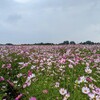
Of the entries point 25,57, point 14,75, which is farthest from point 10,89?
point 25,57

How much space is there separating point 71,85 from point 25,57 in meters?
7.25

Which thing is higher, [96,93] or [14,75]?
[96,93]

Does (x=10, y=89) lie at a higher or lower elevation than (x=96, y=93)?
lower

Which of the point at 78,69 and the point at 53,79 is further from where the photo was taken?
the point at 78,69

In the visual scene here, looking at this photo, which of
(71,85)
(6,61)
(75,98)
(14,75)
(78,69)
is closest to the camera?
(75,98)

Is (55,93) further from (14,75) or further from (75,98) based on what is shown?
(14,75)

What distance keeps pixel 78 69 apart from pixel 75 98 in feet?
15.8

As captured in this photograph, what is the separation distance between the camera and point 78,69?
11258 mm

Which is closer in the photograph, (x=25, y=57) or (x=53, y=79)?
(x=53, y=79)

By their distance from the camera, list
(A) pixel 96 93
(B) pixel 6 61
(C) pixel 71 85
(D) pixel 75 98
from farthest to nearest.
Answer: (B) pixel 6 61
(C) pixel 71 85
(D) pixel 75 98
(A) pixel 96 93

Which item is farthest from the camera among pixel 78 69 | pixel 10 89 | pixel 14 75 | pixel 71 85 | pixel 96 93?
pixel 14 75

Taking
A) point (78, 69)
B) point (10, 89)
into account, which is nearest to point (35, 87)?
point (10, 89)

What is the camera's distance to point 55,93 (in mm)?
6750

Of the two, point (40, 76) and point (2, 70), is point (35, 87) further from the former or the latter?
point (2, 70)
